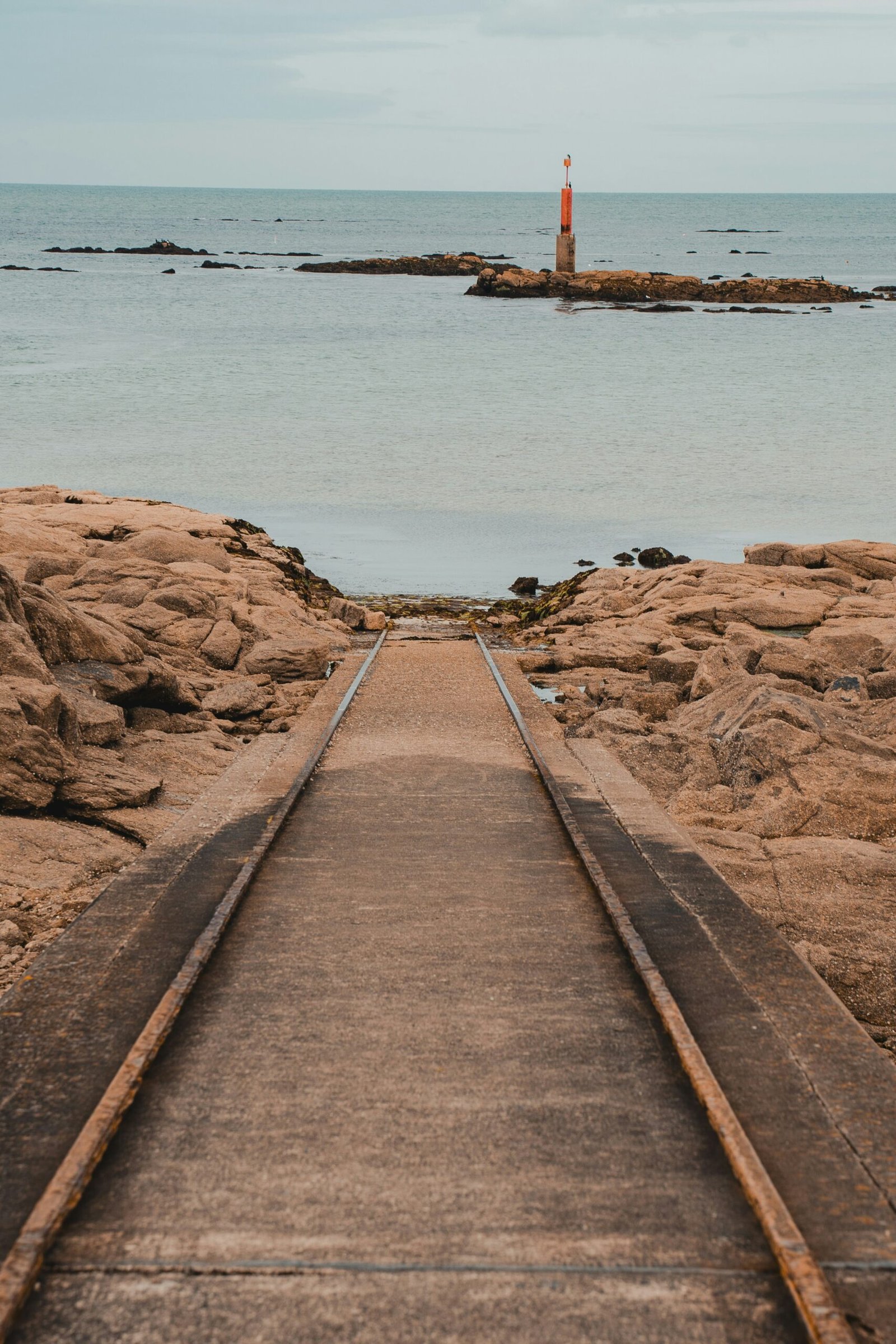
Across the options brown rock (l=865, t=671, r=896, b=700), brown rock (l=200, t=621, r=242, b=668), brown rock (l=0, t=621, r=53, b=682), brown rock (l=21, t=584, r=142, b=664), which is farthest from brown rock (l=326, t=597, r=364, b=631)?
brown rock (l=0, t=621, r=53, b=682)

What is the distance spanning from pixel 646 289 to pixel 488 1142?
75315 mm

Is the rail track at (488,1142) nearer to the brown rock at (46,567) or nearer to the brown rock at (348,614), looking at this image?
the brown rock at (46,567)

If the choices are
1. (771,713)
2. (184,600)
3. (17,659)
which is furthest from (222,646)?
(771,713)

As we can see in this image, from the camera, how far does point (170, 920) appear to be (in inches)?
232

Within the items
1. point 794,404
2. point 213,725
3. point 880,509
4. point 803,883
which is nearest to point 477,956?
point 803,883

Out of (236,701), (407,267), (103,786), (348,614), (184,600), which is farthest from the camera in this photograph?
(407,267)

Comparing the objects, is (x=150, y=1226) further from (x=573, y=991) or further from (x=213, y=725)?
(x=213, y=725)

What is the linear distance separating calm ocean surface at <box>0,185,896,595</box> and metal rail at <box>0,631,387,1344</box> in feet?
49.1

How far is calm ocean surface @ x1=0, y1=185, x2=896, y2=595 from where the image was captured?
25.1m

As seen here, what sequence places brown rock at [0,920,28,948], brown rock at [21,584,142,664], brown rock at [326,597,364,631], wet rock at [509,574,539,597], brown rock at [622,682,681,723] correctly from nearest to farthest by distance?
brown rock at [0,920,28,948] → brown rock at [21,584,142,664] → brown rock at [622,682,681,723] → brown rock at [326,597,364,631] → wet rock at [509,574,539,597]

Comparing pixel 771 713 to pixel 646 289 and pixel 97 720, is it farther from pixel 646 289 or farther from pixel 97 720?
pixel 646 289

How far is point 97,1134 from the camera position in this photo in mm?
3883

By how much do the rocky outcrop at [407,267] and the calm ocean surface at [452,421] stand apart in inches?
608

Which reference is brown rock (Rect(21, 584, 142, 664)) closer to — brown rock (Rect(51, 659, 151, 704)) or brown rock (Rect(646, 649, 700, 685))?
brown rock (Rect(51, 659, 151, 704))
